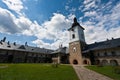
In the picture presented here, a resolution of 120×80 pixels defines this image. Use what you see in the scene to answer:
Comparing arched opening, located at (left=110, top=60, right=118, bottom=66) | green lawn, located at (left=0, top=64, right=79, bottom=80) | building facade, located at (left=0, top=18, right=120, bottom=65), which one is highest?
building facade, located at (left=0, top=18, right=120, bottom=65)

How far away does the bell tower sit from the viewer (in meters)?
38.0

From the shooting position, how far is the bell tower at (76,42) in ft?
125

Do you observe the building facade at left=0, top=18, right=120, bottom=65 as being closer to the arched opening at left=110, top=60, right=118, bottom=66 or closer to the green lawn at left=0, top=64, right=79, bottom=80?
the arched opening at left=110, top=60, right=118, bottom=66

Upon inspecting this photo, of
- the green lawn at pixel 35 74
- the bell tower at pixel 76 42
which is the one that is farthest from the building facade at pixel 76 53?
the green lawn at pixel 35 74

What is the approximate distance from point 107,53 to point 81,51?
8.85 m

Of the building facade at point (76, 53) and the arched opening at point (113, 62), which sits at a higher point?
the building facade at point (76, 53)

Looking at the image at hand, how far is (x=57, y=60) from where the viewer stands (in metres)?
47.6

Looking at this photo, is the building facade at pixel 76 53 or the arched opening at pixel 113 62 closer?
the arched opening at pixel 113 62

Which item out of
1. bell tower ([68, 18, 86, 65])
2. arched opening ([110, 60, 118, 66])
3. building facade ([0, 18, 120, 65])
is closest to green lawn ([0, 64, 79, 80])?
arched opening ([110, 60, 118, 66])

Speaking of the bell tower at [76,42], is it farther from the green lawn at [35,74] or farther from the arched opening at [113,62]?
the green lawn at [35,74]

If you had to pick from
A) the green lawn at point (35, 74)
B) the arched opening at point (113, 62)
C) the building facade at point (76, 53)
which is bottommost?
the green lawn at point (35, 74)

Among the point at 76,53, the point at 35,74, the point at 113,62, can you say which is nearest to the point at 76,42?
the point at 76,53

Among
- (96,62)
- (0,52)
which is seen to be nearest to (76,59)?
(96,62)

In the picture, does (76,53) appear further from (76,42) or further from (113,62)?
(113,62)
